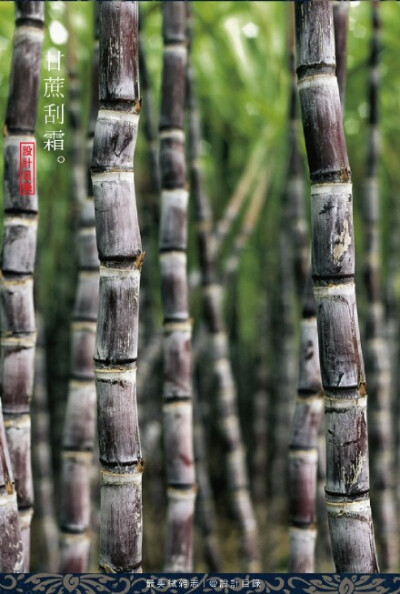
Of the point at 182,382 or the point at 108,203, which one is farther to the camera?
the point at 182,382

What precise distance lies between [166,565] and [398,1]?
58.9 inches

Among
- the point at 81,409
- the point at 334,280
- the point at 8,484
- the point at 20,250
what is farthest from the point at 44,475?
the point at 334,280

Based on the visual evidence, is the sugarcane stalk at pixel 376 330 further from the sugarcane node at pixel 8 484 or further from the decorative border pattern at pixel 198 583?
the sugarcane node at pixel 8 484

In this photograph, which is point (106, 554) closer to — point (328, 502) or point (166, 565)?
point (328, 502)

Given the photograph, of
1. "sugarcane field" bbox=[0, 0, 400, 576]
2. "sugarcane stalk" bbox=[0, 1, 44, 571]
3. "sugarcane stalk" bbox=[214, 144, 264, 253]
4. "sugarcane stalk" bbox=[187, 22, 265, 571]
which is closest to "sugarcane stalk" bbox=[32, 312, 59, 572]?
"sugarcane field" bbox=[0, 0, 400, 576]

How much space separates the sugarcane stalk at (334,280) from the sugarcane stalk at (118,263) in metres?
0.19

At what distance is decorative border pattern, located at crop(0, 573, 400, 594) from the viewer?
0.81m

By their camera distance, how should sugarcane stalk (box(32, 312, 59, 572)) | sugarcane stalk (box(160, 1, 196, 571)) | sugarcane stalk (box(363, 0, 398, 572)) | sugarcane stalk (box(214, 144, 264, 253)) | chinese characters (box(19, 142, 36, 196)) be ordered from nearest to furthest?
chinese characters (box(19, 142, 36, 196)) → sugarcane stalk (box(160, 1, 196, 571)) → sugarcane stalk (box(363, 0, 398, 572)) → sugarcane stalk (box(32, 312, 59, 572)) → sugarcane stalk (box(214, 144, 264, 253))

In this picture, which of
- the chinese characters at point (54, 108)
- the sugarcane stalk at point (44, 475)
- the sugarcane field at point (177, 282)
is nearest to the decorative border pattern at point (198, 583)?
the sugarcane field at point (177, 282)

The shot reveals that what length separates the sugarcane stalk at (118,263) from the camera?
772 millimetres

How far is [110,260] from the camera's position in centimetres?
79

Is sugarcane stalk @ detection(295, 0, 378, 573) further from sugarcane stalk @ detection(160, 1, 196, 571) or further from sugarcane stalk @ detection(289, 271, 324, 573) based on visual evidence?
sugarcane stalk @ detection(160, 1, 196, 571)

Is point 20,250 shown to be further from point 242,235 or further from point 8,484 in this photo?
point 242,235

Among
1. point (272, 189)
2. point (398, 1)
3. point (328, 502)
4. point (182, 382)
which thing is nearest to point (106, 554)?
A: point (328, 502)
